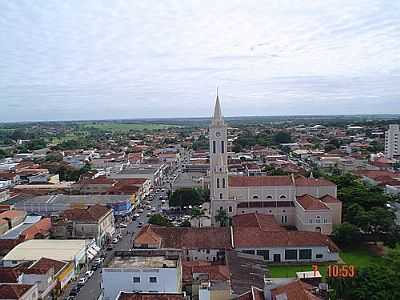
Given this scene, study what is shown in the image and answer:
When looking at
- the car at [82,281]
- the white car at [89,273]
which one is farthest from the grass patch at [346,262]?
the car at [82,281]

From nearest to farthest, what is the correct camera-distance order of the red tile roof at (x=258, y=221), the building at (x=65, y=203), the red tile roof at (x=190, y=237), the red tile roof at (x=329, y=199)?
the red tile roof at (x=190, y=237)
the red tile roof at (x=258, y=221)
the red tile roof at (x=329, y=199)
the building at (x=65, y=203)

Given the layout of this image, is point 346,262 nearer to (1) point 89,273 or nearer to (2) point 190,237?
(2) point 190,237

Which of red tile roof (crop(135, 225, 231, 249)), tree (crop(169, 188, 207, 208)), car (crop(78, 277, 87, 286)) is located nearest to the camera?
car (crop(78, 277, 87, 286))

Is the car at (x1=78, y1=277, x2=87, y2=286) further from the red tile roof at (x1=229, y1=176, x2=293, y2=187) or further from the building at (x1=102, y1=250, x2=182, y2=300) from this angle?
the red tile roof at (x1=229, y1=176, x2=293, y2=187)

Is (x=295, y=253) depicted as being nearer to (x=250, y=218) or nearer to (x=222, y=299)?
(x=250, y=218)

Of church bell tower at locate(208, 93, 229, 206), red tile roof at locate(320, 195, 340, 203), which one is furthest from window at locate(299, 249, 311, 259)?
church bell tower at locate(208, 93, 229, 206)

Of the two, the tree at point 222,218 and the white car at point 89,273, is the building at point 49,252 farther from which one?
the tree at point 222,218

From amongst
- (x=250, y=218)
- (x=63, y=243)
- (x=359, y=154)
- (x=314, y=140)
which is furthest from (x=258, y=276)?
(x=314, y=140)
